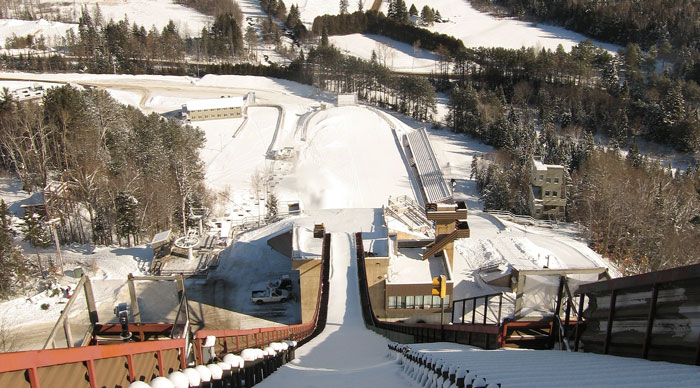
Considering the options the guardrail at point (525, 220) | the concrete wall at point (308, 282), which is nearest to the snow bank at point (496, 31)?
the guardrail at point (525, 220)

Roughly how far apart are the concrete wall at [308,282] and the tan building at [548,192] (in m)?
15.8

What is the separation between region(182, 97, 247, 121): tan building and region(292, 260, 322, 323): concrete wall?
2457 centimetres

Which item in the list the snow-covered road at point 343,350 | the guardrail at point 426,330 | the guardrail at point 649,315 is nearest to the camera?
the guardrail at point 649,315

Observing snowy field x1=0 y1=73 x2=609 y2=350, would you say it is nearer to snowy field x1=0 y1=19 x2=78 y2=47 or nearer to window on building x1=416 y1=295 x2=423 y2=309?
window on building x1=416 y1=295 x2=423 y2=309

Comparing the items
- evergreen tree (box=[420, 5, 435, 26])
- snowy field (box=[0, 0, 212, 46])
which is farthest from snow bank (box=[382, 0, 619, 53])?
snowy field (box=[0, 0, 212, 46])

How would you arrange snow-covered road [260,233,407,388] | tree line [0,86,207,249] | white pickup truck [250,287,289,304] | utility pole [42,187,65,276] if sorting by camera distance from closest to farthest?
snow-covered road [260,233,407,388], white pickup truck [250,287,289,304], utility pole [42,187,65,276], tree line [0,86,207,249]

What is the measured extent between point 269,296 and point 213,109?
23379 millimetres

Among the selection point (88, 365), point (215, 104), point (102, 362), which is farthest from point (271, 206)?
point (88, 365)

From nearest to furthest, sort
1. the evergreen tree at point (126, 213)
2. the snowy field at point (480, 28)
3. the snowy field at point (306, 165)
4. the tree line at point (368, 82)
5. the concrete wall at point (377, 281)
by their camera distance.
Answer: the concrete wall at point (377, 281)
the snowy field at point (306, 165)
the evergreen tree at point (126, 213)
the tree line at point (368, 82)
the snowy field at point (480, 28)

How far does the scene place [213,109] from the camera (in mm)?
36625

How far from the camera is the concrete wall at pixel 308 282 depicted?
47.9 ft

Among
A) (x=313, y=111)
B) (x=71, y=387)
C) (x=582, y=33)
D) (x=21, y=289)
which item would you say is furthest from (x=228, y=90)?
(x=71, y=387)

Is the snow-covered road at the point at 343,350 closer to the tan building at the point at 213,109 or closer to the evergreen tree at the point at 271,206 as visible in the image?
the evergreen tree at the point at 271,206

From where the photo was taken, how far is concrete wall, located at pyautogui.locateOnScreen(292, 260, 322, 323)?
14.6 m
